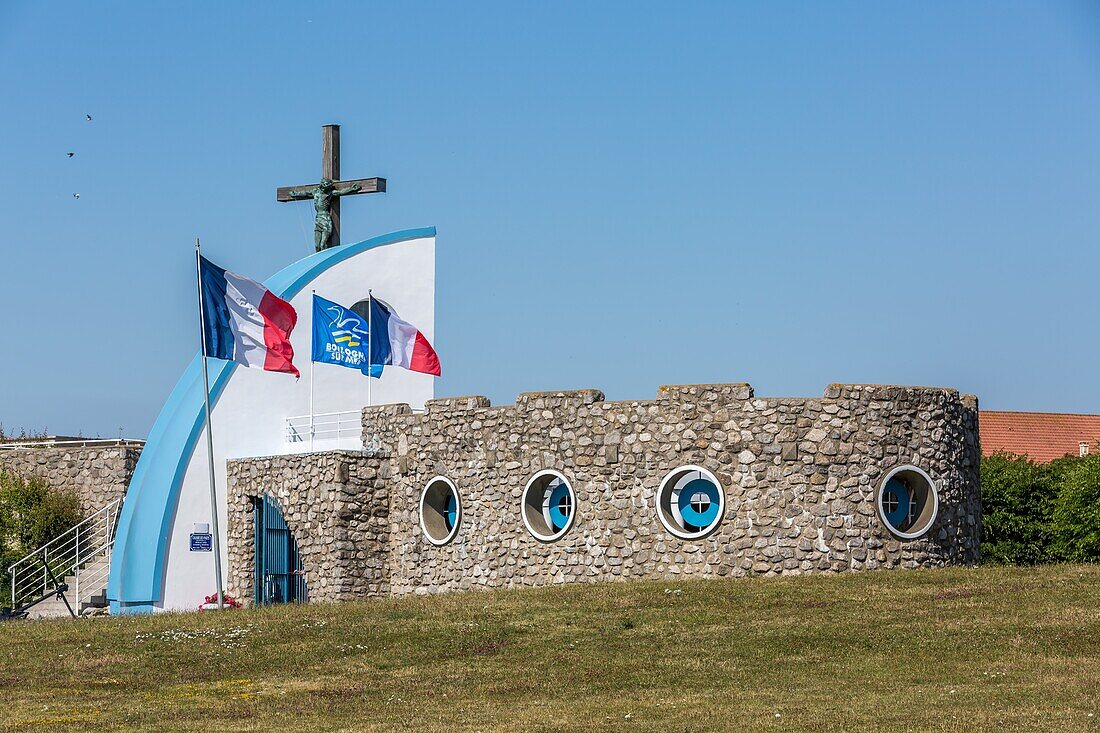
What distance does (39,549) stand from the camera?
112 ft

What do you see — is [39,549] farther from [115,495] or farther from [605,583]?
[605,583]

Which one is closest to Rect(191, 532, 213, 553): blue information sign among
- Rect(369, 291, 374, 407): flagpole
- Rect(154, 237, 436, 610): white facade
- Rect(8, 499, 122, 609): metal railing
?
Rect(154, 237, 436, 610): white facade

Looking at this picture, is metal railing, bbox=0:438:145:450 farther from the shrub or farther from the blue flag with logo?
the shrub

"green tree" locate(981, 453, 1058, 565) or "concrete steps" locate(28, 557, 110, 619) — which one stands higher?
"green tree" locate(981, 453, 1058, 565)

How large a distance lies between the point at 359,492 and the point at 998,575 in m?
12.1

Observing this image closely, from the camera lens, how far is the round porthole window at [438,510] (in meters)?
29.6

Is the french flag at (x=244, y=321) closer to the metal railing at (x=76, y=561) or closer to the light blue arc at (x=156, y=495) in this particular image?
the light blue arc at (x=156, y=495)

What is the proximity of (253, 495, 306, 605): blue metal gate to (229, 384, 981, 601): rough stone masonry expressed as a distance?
1.55 metres

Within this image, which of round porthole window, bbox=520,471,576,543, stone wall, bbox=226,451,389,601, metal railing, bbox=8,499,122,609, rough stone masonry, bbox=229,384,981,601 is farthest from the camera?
metal railing, bbox=8,499,122,609

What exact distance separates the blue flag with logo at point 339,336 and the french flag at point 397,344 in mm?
239

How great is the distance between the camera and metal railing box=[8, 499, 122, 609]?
3312 centimetres

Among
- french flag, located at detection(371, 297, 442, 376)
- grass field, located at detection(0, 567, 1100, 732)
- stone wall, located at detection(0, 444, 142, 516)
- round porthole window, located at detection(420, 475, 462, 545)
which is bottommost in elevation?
grass field, located at detection(0, 567, 1100, 732)

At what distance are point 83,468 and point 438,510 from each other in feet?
33.8

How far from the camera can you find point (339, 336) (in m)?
32.4
